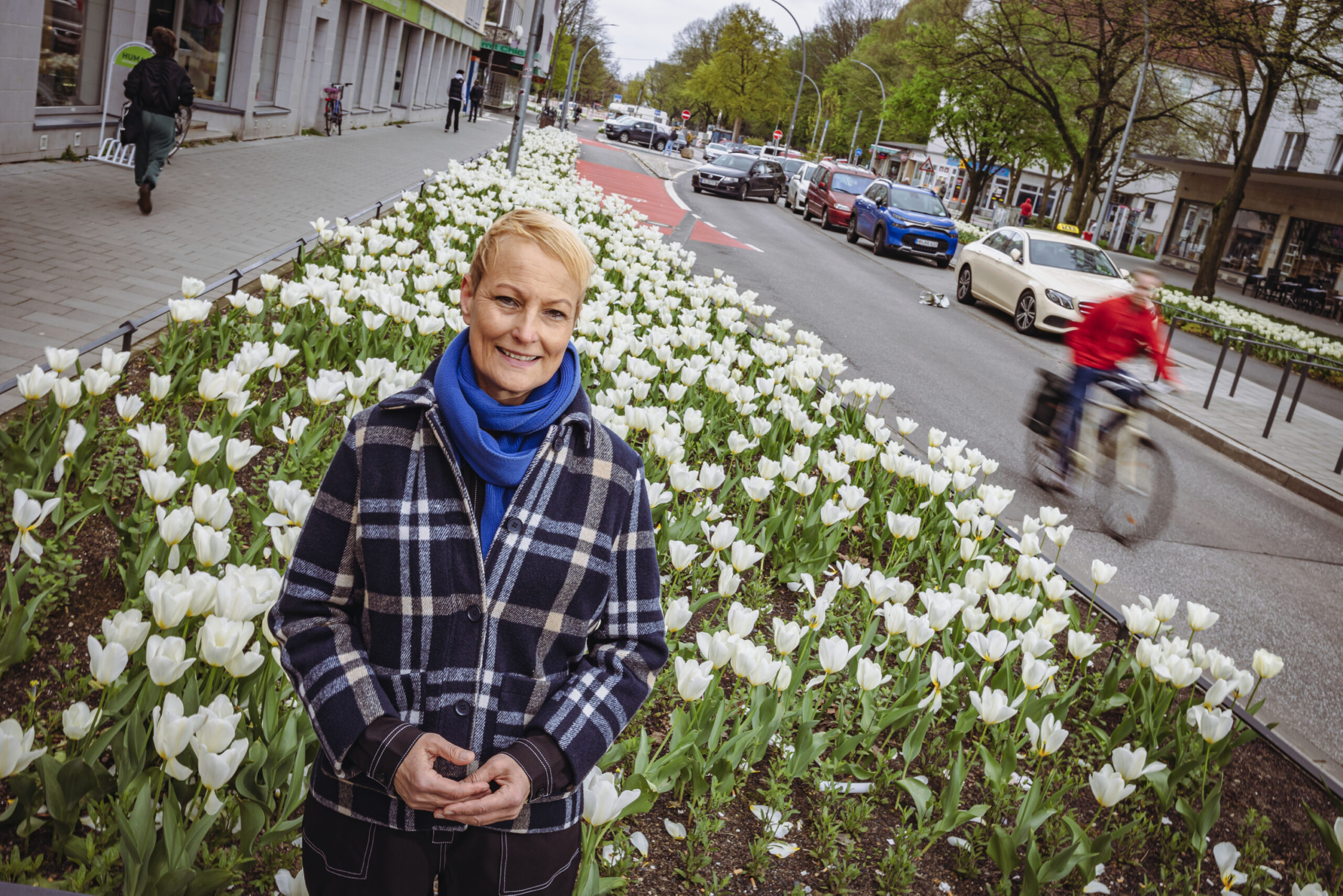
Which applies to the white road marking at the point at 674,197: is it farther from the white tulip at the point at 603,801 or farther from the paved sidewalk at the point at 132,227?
the white tulip at the point at 603,801

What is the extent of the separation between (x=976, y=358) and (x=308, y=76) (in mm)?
18325

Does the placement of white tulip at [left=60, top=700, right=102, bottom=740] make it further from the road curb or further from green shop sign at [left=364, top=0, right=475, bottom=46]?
green shop sign at [left=364, top=0, right=475, bottom=46]

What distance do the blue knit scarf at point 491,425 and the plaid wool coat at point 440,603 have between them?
0.03 meters

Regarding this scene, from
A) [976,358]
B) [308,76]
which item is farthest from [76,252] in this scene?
[308,76]

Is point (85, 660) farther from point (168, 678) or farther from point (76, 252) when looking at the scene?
point (76, 252)

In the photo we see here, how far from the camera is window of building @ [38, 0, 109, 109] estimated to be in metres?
12.9

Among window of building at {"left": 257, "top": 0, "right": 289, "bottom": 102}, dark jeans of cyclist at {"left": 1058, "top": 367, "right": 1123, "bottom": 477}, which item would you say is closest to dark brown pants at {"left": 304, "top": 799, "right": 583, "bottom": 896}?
dark jeans of cyclist at {"left": 1058, "top": 367, "right": 1123, "bottom": 477}

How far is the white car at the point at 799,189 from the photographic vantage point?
113ft

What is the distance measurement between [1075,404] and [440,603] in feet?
20.9

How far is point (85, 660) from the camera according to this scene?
3082 millimetres

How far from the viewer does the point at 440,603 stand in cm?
182

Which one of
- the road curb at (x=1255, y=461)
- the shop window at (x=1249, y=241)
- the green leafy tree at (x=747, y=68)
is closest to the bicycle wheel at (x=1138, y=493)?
the road curb at (x=1255, y=461)

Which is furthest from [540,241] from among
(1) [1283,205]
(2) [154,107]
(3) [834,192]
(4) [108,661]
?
(1) [1283,205]

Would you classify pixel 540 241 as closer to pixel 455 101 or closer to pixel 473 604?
pixel 473 604
